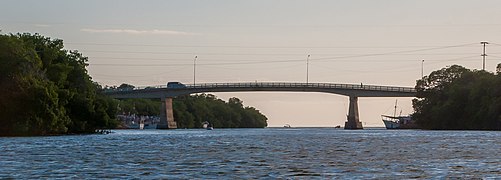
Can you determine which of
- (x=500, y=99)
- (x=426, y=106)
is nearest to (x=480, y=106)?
(x=500, y=99)

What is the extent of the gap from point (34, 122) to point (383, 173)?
233ft

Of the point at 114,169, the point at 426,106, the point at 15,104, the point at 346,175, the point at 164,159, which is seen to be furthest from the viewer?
the point at 426,106

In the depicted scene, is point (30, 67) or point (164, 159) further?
point (30, 67)

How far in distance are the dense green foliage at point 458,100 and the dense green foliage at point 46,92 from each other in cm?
6415

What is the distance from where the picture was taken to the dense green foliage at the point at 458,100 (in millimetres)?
169625

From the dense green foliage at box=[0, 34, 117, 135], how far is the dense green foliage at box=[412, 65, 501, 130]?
64149mm

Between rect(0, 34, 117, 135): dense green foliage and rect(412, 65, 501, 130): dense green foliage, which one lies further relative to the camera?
rect(412, 65, 501, 130): dense green foliage

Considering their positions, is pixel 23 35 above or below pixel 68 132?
above

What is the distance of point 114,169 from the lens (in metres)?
46.1

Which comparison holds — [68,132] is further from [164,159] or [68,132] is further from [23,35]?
[164,159]

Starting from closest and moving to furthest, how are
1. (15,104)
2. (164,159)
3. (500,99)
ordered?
(164,159) < (15,104) < (500,99)

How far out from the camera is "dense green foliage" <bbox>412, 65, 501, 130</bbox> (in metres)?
170

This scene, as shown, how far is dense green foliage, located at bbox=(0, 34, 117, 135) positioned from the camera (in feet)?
344

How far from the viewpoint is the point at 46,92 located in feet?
348
